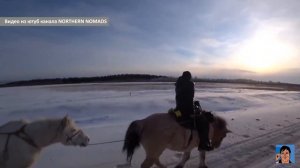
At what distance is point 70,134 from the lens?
5.47m

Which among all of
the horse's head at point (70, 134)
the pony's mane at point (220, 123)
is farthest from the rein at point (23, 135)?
the pony's mane at point (220, 123)

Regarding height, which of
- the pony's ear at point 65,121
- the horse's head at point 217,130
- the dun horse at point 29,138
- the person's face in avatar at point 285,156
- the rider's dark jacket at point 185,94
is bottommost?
the person's face in avatar at point 285,156

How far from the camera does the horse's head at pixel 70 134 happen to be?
17.9 ft

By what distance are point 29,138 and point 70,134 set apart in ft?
2.19

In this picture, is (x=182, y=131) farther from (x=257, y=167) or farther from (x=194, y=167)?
(x=257, y=167)

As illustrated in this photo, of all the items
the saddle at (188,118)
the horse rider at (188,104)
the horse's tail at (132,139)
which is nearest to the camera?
the horse's tail at (132,139)

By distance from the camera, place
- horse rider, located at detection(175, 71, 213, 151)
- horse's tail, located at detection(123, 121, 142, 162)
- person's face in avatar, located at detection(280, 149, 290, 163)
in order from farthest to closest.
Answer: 1. person's face in avatar, located at detection(280, 149, 290, 163)
2. horse rider, located at detection(175, 71, 213, 151)
3. horse's tail, located at detection(123, 121, 142, 162)

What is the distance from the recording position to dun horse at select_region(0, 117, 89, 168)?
5059 mm

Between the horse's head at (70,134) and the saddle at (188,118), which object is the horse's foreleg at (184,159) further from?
the horse's head at (70,134)

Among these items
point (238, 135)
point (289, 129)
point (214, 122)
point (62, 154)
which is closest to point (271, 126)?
point (289, 129)

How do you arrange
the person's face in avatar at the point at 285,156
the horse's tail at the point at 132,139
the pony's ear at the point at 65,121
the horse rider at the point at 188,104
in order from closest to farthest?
the pony's ear at the point at 65,121, the horse's tail at the point at 132,139, the horse rider at the point at 188,104, the person's face in avatar at the point at 285,156

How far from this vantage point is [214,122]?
27.7 ft

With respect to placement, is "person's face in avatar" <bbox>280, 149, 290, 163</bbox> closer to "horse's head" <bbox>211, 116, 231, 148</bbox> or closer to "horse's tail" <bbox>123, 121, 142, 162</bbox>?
"horse's head" <bbox>211, 116, 231, 148</bbox>

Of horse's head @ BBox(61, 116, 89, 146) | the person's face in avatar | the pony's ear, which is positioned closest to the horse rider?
the person's face in avatar
